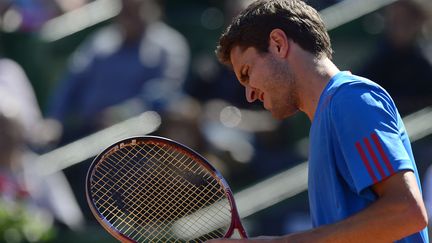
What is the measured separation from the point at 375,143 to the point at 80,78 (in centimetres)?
455

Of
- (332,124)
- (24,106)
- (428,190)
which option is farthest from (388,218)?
(24,106)

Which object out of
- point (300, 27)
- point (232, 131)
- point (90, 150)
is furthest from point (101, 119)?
point (300, 27)

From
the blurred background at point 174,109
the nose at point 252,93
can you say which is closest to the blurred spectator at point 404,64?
the blurred background at point 174,109

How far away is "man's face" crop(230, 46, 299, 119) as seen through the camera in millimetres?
3139

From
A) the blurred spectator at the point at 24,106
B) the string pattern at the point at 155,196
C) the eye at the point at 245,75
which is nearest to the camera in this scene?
the eye at the point at 245,75

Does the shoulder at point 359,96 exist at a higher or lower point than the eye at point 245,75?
higher

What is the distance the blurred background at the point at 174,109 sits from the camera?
6.54 metres

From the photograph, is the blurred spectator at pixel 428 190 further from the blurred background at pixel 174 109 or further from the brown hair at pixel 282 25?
the brown hair at pixel 282 25

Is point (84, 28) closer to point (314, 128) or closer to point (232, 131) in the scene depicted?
point (232, 131)

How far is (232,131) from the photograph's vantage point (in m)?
6.89

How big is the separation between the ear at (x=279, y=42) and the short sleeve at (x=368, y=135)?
1.01 ft

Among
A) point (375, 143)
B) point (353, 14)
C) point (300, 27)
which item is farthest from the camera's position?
point (353, 14)

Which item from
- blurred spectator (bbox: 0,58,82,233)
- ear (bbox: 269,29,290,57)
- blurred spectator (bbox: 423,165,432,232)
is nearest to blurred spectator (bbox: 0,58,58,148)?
blurred spectator (bbox: 0,58,82,233)

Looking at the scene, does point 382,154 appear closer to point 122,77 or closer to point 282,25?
point 282,25
